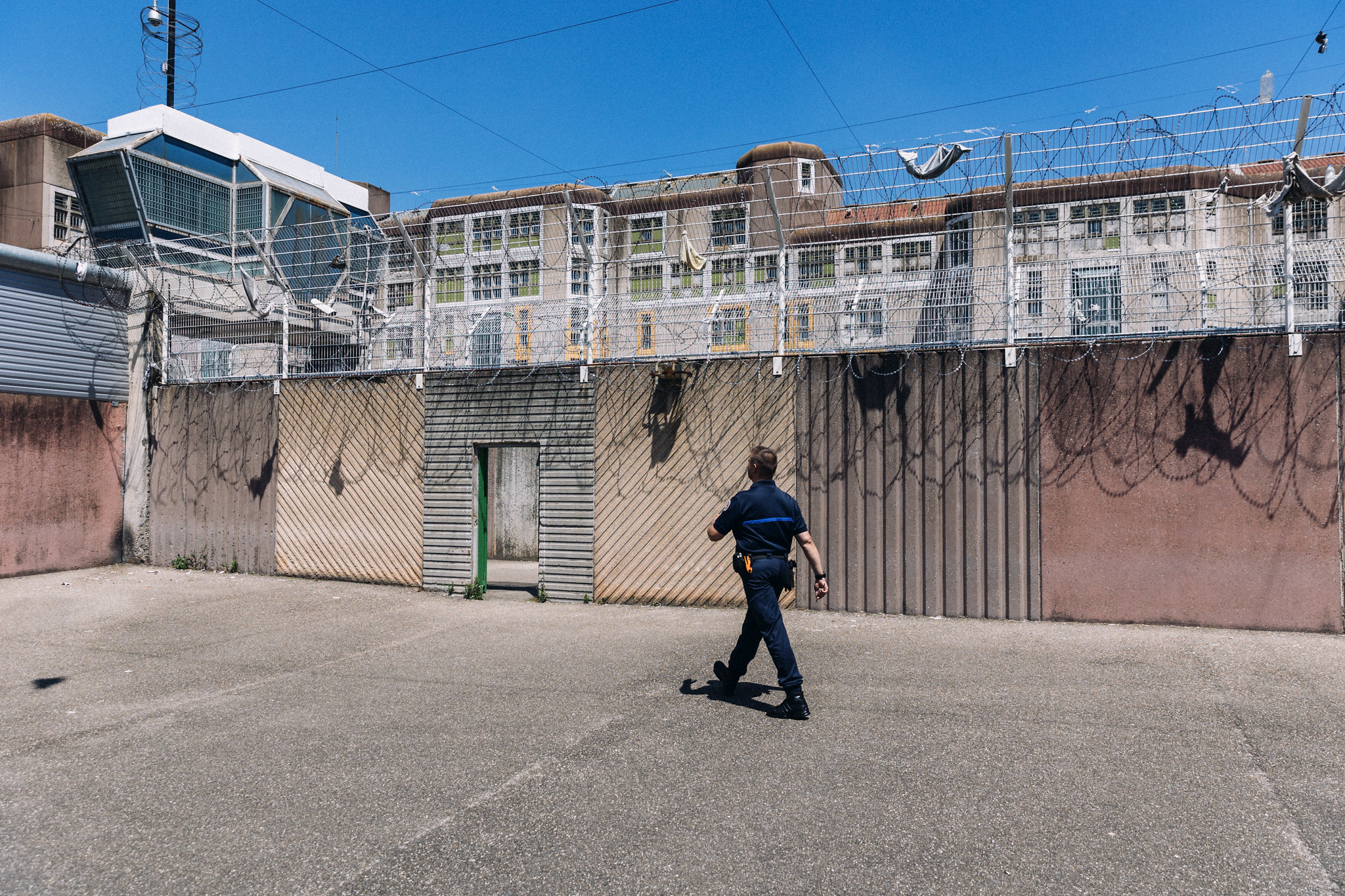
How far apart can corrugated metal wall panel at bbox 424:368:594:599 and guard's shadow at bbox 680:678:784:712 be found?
3946 mm

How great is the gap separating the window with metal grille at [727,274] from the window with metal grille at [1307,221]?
5.35m

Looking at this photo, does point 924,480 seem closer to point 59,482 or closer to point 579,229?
point 579,229

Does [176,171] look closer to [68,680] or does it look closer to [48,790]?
[68,680]

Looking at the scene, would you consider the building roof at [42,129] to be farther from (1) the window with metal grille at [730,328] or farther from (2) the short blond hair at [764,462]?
(2) the short blond hair at [764,462]

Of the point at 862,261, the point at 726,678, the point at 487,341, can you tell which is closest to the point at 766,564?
the point at 726,678

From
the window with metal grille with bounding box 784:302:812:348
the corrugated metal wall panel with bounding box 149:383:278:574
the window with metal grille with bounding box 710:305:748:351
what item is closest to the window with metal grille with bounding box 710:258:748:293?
the window with metal grille with bounding box 710:305:748:351

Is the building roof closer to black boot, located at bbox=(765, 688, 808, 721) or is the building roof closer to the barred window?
the barred window

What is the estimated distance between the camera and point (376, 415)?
10891 mm

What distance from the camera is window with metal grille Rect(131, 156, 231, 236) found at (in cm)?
1841

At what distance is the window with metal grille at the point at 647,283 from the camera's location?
9789 mm

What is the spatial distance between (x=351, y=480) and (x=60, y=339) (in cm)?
476

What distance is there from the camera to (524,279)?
12461 mm

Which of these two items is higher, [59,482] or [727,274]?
[727,274]

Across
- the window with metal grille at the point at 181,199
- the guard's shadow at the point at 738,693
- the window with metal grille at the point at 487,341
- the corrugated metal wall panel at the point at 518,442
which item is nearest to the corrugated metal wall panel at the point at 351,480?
the corrugated metal wall panel at the point at 518,442
